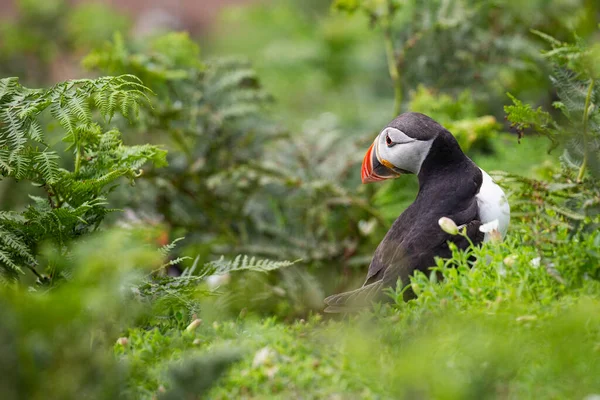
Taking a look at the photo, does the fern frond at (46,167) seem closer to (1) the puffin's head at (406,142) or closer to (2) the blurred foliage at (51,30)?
(1) the puffin's head at (406,142)

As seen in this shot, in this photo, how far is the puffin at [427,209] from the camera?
1739 mm

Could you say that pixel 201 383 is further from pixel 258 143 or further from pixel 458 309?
pixel 258 143

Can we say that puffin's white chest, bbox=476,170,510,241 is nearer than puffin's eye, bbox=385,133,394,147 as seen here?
Yes

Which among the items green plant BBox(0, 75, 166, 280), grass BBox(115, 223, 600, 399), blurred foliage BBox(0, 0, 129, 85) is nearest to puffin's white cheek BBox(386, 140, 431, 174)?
grass BBox(115, 223, 600, 399)

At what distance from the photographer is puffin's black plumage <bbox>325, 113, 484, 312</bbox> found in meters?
1.74

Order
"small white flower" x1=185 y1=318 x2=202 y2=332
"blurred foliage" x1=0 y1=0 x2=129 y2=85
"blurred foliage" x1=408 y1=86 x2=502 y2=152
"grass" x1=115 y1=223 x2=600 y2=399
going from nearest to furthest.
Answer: "grass" x1=115 y1=223 x2=600 y2=399, "small white flower" x1=185 y1=318 x2=202 y2=332, "blurred foliage" x1=408 y1=86 x2=502 y2=152, "blurred foliage" x1=0 y1=0 x2=129 y2=85

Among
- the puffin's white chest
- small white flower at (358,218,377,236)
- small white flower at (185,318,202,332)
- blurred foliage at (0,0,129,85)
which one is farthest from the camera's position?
blurred foliage at (0,0,129,85)

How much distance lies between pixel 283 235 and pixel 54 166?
4.98 ft

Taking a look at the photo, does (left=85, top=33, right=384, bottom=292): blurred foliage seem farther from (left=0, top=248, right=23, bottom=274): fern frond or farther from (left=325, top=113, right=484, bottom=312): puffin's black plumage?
(left=0, top=248, right=23, bottom=274): fern frond

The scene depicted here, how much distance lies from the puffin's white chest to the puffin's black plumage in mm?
17

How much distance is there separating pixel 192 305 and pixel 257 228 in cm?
149

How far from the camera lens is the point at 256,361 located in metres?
1.42

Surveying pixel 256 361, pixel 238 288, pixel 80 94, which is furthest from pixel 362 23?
pixel 256 361

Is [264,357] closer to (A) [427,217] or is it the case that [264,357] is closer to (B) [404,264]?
(B) [404,264]
